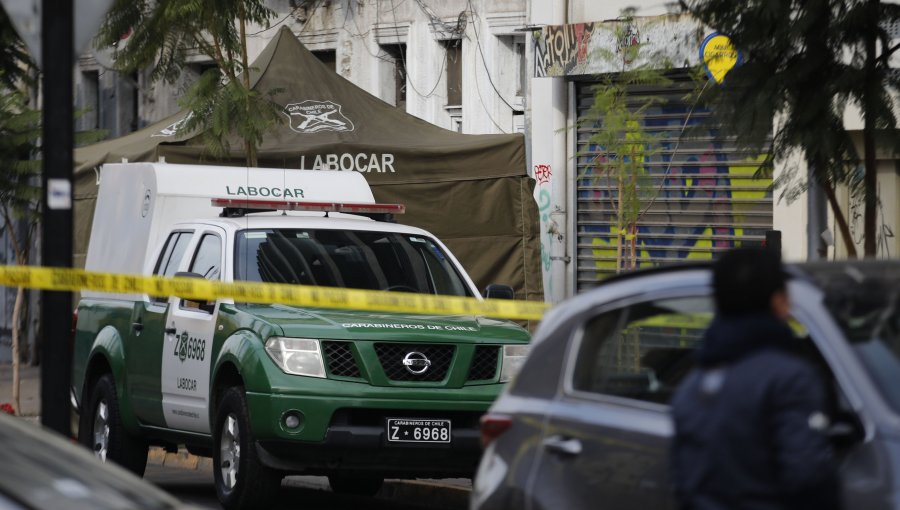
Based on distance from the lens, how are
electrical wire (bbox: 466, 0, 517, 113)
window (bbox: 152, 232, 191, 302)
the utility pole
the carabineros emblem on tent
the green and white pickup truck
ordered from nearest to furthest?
the utility pole
the green and white pickup truck
window (bbox: 152, 232, 191, 302)
the carabineros emblem on tent
electrical wire (bbox: 466, 0, 517, 113)

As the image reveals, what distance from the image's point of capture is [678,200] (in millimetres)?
18656

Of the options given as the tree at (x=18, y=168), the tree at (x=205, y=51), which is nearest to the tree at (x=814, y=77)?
the tree at (x=205, y=51)

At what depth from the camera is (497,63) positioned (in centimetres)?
2216

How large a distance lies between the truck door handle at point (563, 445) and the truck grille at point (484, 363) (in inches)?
181

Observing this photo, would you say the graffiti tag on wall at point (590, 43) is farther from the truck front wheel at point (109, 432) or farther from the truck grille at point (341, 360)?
the truck grille at point (341, 360)

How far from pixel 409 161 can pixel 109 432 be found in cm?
712

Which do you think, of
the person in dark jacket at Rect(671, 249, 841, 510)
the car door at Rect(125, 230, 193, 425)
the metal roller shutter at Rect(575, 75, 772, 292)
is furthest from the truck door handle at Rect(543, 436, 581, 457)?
the metal roller shutter at Rect(575, 75, 772, 292)

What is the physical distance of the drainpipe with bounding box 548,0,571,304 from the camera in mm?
19844

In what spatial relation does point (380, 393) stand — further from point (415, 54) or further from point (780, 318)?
point (415, 54)

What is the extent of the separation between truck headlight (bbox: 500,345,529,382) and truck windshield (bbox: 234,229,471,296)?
127 centimetres

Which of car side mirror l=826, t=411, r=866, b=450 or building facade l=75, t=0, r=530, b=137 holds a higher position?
building facade l=75, t=0, r=530, b=137

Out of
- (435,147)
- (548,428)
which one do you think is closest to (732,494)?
(548,428)

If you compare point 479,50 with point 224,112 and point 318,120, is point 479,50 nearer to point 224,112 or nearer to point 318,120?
point 318,120

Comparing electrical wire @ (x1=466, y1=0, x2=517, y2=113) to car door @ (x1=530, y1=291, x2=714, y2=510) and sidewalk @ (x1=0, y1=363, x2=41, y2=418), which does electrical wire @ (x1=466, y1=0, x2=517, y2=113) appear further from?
car door @ (x1=530, y1=291, x2=714, y2=510)
